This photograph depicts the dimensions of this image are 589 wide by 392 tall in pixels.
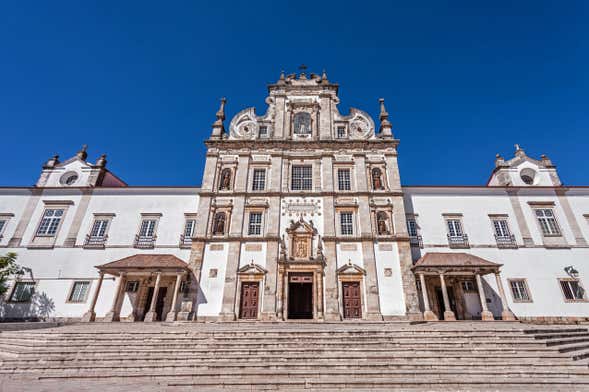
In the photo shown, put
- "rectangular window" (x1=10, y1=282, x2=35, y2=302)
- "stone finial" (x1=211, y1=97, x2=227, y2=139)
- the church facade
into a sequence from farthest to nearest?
1. "stone finial" (x1=211, y1=97, x2=227, y2=139)
2. "rectangular window" (x1=10, y1=282, x2=35, y2=302)
3. the church facade

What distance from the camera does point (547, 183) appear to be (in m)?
22.8

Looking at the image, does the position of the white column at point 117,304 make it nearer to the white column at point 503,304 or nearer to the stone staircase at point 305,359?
the stone staircase at point 305,359

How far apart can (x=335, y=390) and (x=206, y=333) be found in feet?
17.2

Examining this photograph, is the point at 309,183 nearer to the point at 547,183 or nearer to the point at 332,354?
the point at 332,354

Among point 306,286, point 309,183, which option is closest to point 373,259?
point 306,286

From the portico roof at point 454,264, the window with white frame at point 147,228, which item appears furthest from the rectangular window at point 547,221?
the window with white frame at point 147,228

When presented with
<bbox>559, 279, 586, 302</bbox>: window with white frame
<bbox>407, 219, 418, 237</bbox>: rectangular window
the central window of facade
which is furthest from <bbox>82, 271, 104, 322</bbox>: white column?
<bbox>559, 279, 586, 302</bbox>: window with white frame

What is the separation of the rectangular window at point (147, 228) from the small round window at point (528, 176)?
95.2 feet

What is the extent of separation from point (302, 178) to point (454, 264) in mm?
11214

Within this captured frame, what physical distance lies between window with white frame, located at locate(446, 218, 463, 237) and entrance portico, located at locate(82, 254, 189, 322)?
708 inches

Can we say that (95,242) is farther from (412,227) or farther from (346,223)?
(412,227)

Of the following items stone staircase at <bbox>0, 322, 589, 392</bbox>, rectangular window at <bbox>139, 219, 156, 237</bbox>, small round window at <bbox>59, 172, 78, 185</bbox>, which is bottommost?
stone staircase at <bbox>0, 322, 589, 392</bbox>

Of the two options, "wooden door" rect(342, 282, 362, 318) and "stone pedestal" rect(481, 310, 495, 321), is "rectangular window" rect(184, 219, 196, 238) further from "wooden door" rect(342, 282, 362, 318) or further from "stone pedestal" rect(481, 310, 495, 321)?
"stone pedestal" rect(481, 310, 495, 321)

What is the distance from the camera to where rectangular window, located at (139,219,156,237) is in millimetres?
20750
